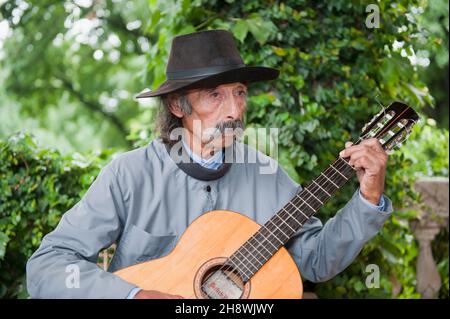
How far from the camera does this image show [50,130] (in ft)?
42.9

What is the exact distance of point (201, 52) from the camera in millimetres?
A: 2555

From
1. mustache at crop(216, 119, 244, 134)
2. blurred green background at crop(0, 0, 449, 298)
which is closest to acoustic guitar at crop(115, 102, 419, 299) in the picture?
mustache at crop(216, 119, 244, 134)

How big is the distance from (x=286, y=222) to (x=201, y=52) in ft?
2.54

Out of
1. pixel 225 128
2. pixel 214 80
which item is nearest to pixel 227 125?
pixel 225 128

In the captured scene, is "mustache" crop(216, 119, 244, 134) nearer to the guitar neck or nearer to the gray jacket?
the gray jacket

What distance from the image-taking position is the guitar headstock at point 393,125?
2.30 m

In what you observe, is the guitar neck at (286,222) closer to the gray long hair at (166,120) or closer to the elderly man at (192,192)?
the elderly man at (192,192)

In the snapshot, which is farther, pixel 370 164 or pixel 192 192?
pixel 192 192

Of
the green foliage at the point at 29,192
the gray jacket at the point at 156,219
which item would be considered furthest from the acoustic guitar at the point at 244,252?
the green foliage at the point at 29,192

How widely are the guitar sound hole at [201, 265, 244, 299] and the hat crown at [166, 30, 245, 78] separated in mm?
820

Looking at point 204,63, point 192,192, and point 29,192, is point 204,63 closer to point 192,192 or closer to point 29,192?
point 192,192

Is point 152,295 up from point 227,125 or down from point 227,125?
down
